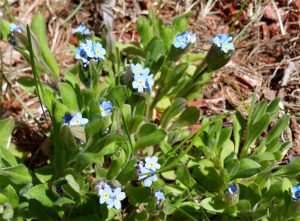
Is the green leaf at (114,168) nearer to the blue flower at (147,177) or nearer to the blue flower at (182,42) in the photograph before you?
the blue flower at (147,177)

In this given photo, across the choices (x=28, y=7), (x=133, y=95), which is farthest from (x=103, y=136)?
(x=28, y=7)

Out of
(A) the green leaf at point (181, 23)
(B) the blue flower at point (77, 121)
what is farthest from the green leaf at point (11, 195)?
(A) the green leaf at point (181, 23)

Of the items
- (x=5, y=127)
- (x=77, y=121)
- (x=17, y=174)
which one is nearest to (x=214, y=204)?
(x=77, y=121)

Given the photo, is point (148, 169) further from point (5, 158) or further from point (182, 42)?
point (182, 42)

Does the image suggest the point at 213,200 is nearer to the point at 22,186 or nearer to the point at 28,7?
the point at 22,186

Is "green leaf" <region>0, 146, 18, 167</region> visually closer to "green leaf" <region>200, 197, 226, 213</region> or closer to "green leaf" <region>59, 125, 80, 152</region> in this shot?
"green leaf" <region>59, 125, 80, 152</region>
